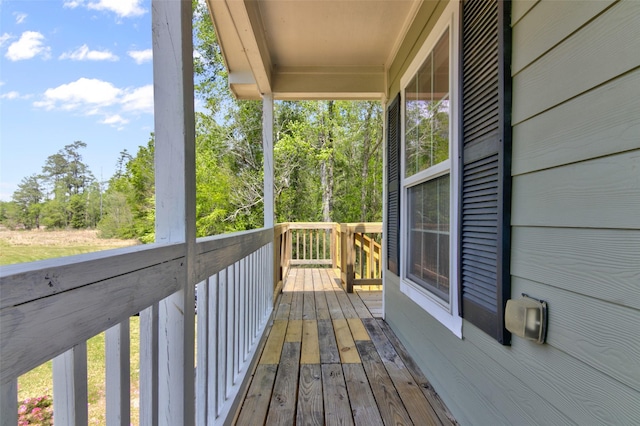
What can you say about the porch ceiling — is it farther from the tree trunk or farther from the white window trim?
the tree trunk

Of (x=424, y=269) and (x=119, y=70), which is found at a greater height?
(x=119, y=70)

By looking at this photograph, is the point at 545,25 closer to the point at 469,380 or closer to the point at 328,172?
the point at 469,380

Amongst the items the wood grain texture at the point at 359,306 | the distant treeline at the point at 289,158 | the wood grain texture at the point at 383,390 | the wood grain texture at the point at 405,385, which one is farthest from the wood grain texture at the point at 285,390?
the distant treeline at the point at 289,158

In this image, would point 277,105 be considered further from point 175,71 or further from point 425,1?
point 175,71

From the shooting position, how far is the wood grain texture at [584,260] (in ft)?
2.37

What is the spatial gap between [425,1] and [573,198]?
184cm

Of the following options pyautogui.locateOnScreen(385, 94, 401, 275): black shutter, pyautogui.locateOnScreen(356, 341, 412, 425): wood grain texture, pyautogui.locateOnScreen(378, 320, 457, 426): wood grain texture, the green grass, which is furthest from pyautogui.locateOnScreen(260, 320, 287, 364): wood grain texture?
the green grass

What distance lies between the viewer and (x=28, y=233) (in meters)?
0.50

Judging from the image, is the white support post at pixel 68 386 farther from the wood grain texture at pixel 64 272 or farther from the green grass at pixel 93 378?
the wood grain texture at pixel 64 272

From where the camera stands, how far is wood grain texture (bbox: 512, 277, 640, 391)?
717mm

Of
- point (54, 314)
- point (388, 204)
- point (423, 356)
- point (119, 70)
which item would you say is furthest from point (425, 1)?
point (54, 314)

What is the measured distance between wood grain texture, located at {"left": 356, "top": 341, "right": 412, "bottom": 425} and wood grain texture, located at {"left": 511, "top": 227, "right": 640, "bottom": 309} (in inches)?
40.6

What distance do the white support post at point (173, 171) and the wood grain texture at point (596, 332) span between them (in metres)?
1.14

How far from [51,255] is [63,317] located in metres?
0.11
